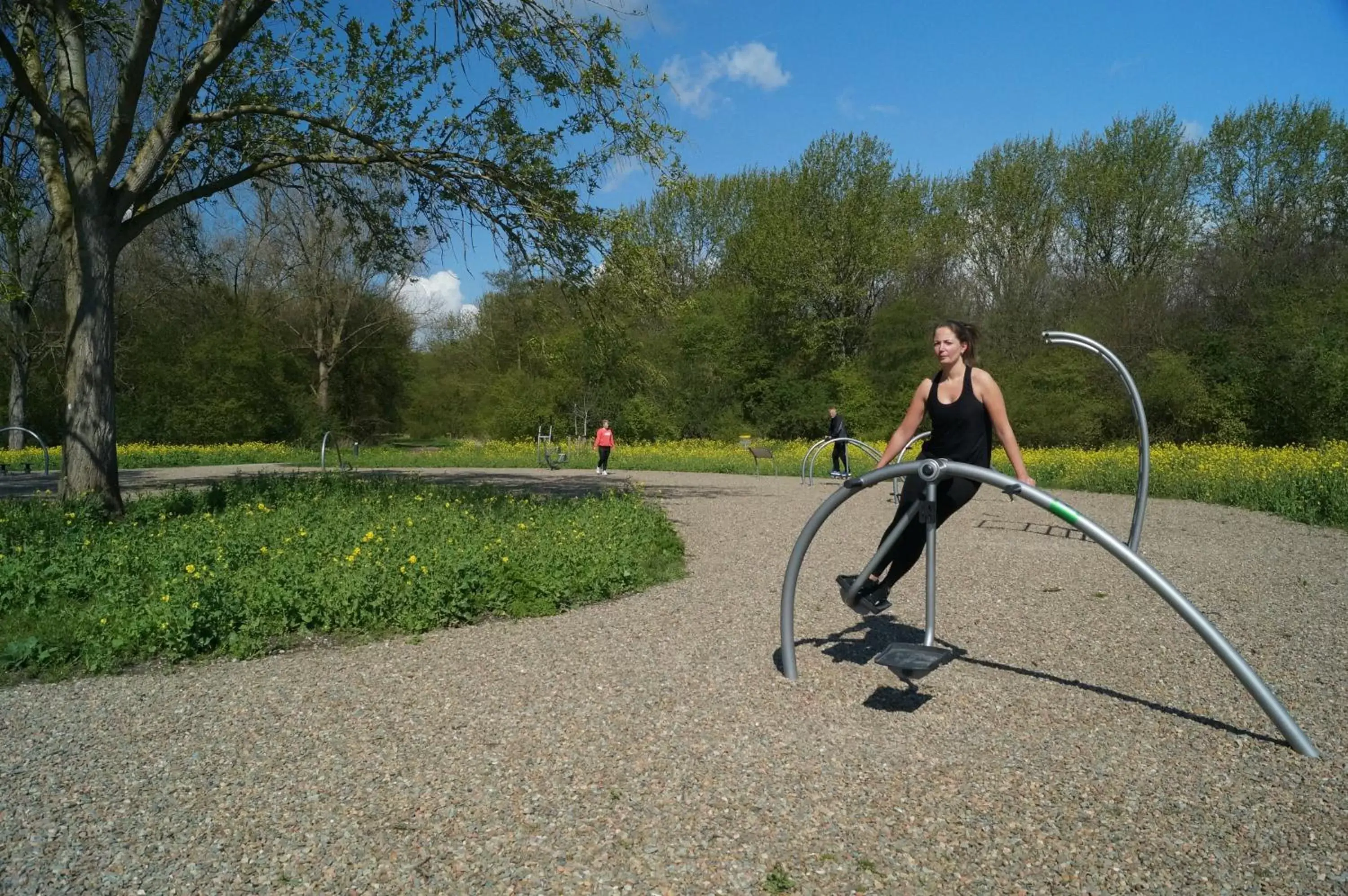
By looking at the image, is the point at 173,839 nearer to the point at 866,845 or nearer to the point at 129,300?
the point at 866,845

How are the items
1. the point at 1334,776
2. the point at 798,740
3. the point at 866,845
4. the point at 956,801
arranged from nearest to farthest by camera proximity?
the point at 866,845, the point at 956,801, the point at 1334,776, the point at 798,740

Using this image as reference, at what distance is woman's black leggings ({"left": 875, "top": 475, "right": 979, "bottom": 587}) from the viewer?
4785 mm

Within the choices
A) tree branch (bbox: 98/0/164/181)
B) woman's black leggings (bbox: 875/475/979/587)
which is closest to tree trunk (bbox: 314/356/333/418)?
tree branch (bbox: 98/0/164/181)

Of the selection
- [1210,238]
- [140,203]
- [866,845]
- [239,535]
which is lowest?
[866,845]

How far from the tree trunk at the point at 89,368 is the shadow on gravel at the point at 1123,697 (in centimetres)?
946

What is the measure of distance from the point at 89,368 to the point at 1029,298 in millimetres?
29932

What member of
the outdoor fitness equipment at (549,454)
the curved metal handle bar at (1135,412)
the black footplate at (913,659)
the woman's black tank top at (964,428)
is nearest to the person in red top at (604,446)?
the outdoor fitness equipment at (549,454)

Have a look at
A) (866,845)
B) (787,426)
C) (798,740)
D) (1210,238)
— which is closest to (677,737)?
(798,740)

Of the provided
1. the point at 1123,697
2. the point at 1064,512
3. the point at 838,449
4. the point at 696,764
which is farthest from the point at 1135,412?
the point at 838,449

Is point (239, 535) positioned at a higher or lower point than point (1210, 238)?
lower

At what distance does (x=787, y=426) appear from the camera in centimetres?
3497

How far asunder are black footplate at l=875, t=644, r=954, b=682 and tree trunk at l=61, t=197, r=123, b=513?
934 centimetres

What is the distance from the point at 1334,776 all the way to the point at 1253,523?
33.8 feet

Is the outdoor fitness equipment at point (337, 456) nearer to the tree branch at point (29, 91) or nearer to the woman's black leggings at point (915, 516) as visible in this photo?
the tree branch at point (29, 91)
